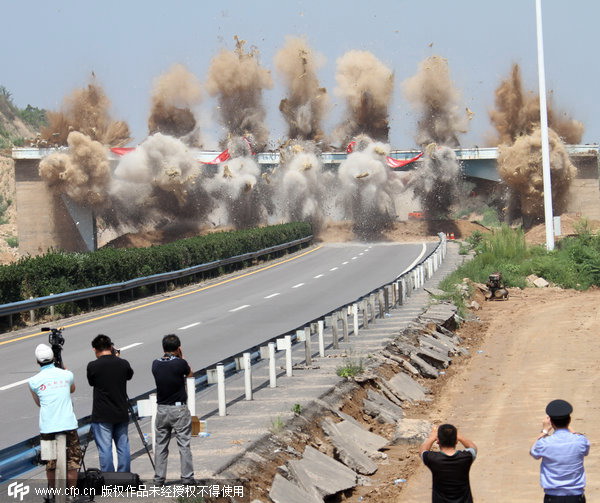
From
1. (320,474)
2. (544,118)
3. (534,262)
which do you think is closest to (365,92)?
(544,118)

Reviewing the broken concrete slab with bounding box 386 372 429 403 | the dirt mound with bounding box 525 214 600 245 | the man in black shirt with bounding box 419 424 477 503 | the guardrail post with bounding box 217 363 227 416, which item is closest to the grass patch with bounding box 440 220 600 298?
the broken concrete slab with bounding box 386 372 429 403

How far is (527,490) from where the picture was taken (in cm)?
1111

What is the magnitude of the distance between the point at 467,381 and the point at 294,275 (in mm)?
22147

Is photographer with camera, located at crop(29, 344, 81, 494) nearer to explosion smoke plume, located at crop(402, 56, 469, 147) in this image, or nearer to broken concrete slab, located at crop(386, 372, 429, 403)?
broken concrete slab, located at crop(386, 372, 429, 403)

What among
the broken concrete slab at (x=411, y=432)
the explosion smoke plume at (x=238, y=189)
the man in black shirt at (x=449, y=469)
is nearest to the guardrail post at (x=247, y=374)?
the broken concrete slab at (x=411, y=432)

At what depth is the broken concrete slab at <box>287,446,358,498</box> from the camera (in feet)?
35.2

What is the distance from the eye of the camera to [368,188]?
65688mm

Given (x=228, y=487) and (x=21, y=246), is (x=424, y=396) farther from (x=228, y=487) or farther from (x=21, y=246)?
(x=21, y=246)

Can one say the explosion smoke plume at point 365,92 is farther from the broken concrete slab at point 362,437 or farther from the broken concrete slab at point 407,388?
the broken concrete slab at point 362,437

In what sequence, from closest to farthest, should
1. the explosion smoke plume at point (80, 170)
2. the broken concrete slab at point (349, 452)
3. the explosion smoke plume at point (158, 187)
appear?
the broken concrete slab at point (349, 452) → the explosion smoke plume at point (80, 170) → the explosion smoke plume at point (158, 187)

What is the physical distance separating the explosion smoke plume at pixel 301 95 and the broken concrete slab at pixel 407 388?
50606 mm

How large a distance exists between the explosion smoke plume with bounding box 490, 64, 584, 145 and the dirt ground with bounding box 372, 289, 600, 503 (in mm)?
37666

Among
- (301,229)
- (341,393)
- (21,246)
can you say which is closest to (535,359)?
(341,393)

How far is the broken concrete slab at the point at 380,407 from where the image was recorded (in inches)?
618
